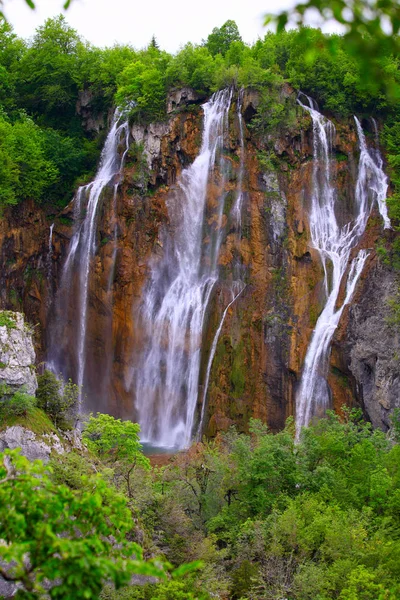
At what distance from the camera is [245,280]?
2822cm

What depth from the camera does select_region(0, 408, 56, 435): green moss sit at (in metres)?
14.0

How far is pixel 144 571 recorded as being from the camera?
13.1 feet

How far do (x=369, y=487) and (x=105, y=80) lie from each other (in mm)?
29390

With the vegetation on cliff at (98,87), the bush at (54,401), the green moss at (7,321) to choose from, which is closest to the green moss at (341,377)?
the vegetation on cliff at (98,87)

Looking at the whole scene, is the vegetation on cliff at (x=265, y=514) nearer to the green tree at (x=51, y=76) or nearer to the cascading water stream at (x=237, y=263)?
the cascading water stream at (x=237, y=263)

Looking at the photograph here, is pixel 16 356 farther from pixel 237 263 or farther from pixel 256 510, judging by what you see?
pixel 237 263

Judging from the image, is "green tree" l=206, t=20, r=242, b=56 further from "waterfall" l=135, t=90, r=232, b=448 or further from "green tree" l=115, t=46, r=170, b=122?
"waterfall" l=135, t=90, r=232, b=448

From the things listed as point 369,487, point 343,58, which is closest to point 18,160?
point 343,58

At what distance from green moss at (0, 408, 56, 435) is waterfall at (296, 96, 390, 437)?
42.2 feet

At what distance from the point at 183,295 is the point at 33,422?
1601 cm

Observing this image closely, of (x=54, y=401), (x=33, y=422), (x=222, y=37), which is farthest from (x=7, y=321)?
(x=222, y=37)

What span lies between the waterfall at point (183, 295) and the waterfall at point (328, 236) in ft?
15.1

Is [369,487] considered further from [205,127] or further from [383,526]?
[205,127]

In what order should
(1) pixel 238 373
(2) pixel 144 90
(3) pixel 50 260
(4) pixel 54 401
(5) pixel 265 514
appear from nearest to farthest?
1. (5) pixel 265 514
2. (4) pixel 54 401
3. (1) pixel 238 373
4. (2) pixel 144 90
5. (3) pixel 50 260
